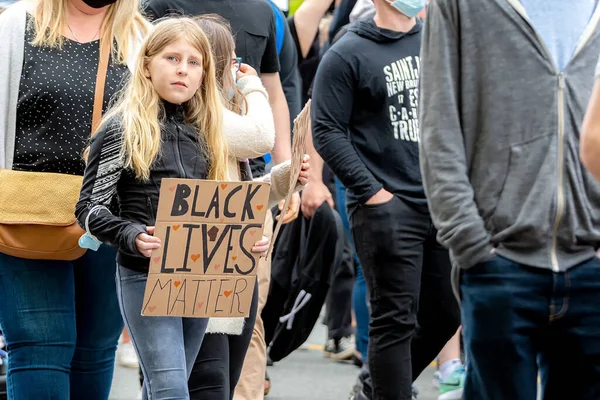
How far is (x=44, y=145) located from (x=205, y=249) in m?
0.75

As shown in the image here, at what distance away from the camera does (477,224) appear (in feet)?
10.2

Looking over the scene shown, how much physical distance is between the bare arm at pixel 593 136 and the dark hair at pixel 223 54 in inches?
86.5

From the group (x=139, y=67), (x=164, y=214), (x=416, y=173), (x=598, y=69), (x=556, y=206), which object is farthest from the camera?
(x=416, y=173)

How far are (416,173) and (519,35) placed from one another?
2.11 metres

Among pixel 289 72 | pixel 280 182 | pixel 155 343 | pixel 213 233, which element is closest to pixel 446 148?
pixel 213 233

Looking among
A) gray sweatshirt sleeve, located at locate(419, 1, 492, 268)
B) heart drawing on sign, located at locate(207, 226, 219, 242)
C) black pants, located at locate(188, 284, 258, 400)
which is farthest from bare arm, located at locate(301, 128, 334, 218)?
gray sweatshirt sleeve, located at locate(419, 1, 492, 268)

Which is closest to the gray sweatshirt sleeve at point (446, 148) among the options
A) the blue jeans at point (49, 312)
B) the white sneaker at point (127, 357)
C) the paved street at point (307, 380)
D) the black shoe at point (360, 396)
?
the blue jeans at point (49, 312)

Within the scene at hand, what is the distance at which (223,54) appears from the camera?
466 centimetres

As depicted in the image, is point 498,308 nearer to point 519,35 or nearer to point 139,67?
point 519,35

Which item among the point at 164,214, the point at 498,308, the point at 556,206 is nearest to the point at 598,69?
the point at 556,206

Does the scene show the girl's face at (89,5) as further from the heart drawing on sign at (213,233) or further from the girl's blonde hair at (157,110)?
the heart drawing on sign at (213,233)

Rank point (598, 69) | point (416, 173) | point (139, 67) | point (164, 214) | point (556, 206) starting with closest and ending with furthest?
point (598, 69) < point (556, 206) < point (164, 214) < point (139, 67) < point (416, 173)

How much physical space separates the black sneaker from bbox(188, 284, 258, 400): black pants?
11.1ft

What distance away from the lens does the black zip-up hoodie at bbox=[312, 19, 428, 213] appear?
527cm
